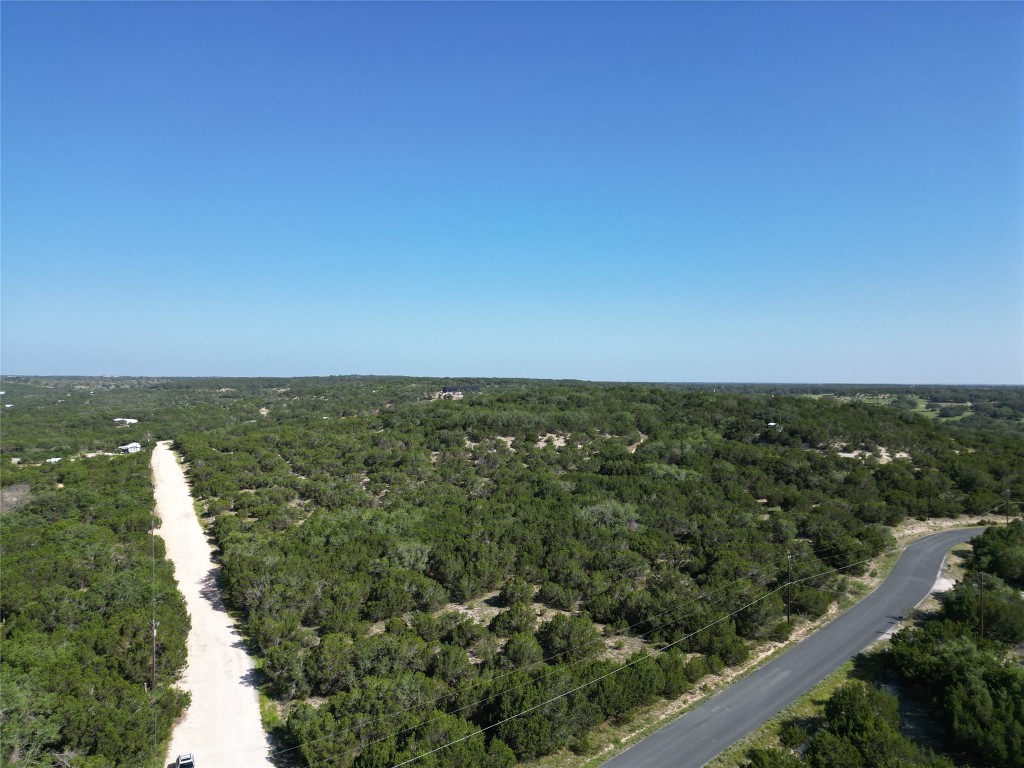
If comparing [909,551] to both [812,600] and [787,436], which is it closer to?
[812,600]

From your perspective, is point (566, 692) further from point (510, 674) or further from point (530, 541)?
point (530, 541)

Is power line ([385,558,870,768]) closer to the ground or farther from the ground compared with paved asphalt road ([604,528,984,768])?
farther from the ground

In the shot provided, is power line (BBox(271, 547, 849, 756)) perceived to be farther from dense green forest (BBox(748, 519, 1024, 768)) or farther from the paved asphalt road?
dense green forest (BBox(748, 519, 1024, 768))

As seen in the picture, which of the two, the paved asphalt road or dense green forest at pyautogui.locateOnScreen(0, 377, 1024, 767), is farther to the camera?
dense green forest at pyautogui.locateOnScreen(0, 377, 1024, 767)

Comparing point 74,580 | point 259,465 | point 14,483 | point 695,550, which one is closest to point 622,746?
point 695,550

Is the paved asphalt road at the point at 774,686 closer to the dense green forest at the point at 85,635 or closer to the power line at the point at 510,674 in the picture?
the power line at the point at 510,674

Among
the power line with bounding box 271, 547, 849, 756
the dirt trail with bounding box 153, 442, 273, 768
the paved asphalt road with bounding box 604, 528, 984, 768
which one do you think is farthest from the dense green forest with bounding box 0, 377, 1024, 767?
the paved asphalt road with bounding box 604, 528, 984, 768
